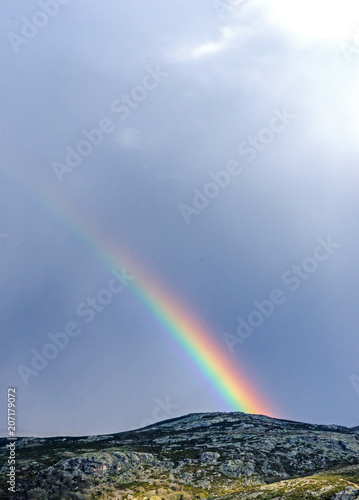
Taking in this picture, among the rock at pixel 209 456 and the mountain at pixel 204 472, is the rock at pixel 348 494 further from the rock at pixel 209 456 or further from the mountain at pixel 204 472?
the rock at pixel 209 456

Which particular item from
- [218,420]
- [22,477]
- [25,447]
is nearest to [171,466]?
[22,477]

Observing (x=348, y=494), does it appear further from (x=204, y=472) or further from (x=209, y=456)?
(x=209, y=456)

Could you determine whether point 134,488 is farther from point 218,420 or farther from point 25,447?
point 218,420

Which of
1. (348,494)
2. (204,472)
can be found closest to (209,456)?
(204,472)

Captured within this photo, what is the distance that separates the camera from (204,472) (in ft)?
225

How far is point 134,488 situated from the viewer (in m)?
61.0

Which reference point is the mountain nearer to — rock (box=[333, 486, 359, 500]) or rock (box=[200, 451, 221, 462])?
rock (box=[333, 486, 359, 500])

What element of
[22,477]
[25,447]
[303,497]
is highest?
[25,447]

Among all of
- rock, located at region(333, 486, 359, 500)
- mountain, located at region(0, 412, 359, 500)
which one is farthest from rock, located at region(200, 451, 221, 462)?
rock, located at region(333, 486, 359, 500)

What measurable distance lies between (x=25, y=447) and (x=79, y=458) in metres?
49.8

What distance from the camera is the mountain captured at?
5649cm

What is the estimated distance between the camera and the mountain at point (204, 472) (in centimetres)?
5649

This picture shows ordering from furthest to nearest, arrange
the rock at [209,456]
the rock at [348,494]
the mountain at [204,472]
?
the rock at [209,456] → the mountain at [204,472] → the rock at [348,494]

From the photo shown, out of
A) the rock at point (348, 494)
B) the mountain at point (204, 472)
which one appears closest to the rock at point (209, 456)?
the mountain at point (204, 472)
